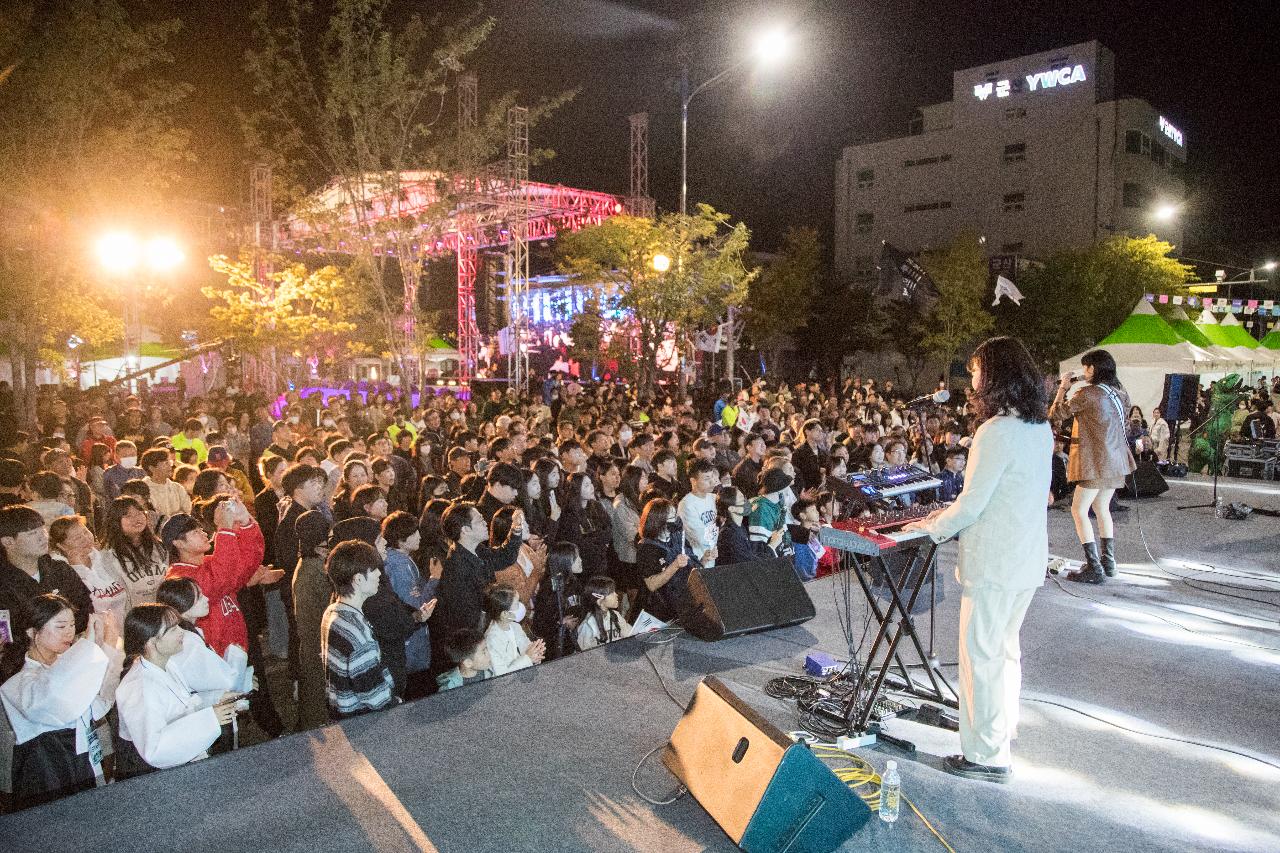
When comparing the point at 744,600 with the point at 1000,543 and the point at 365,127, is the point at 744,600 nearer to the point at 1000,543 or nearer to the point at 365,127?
the point at 1000,543

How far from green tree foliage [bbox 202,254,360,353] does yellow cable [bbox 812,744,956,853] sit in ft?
49.7

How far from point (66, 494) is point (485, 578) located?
328 cm

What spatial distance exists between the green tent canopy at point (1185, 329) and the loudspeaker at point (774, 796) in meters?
17.7

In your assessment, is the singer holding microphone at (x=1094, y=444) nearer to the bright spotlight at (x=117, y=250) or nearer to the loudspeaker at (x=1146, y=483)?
the loudspeaker at (x=1146, y=483)

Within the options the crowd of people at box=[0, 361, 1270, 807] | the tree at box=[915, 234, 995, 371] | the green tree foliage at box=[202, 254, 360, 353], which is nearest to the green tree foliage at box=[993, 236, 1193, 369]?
the tree at box=[915, 234, 995, 371]

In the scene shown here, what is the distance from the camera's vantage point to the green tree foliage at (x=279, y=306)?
17156 millimetres

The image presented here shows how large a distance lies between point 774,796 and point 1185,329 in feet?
63.8

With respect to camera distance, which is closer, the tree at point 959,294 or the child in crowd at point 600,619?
the child in crowd at point 600,619

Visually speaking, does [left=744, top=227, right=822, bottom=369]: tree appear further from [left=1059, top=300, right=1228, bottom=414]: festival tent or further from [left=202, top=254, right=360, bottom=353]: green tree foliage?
[left=202, top=254, right=360, bottom=353]: green tree foliage


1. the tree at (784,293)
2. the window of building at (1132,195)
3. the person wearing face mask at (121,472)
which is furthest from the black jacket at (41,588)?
the window of building at (1132,195)

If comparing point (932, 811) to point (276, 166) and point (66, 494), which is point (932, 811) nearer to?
point (66, 494)

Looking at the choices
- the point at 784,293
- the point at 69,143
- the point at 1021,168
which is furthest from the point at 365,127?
the point at 1021,168

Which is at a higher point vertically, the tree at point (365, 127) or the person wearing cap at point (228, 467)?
the tree at point (365, 127)

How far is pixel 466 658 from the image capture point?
4426 millimetres
